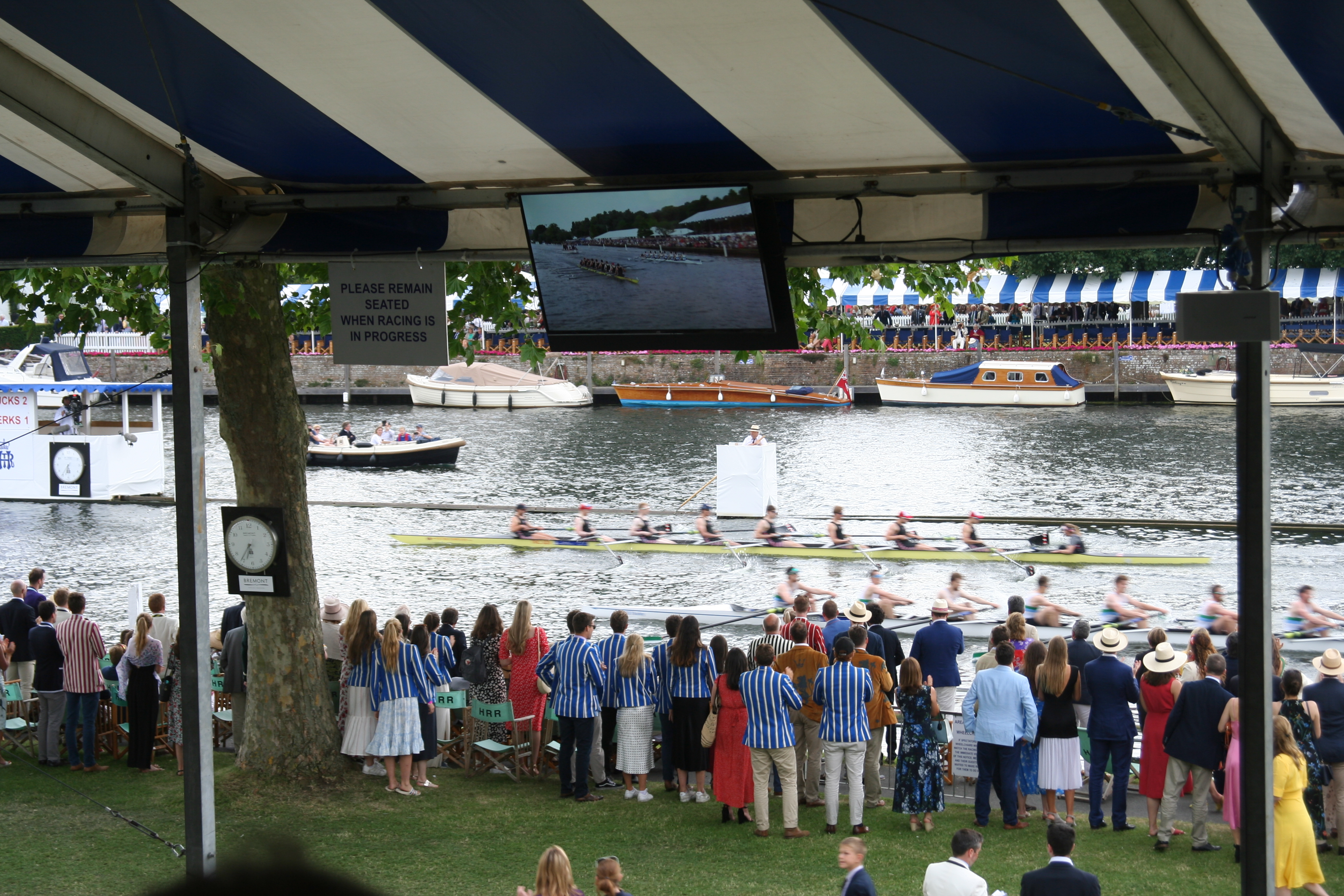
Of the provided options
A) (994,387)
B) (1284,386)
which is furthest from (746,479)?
(1284,386)

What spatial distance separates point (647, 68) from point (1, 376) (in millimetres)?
34287

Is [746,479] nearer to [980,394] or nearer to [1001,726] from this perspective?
[1001,726]

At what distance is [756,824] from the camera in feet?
27.6

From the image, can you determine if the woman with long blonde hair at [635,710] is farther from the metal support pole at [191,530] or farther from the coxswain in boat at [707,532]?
the coxswain in boat at [707,532]

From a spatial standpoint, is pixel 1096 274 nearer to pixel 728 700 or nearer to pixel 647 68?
pixel 728 700

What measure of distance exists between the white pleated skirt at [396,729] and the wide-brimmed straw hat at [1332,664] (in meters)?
6.27

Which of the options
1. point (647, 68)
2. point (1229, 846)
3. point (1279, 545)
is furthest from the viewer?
point (1279, 545)

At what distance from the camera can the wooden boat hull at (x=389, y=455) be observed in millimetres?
39250

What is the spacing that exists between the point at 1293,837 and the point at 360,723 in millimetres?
6406

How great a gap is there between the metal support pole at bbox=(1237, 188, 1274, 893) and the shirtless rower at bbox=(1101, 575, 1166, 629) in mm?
10562

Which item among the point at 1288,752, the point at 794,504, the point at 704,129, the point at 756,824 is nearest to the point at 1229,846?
the point at 1288,752

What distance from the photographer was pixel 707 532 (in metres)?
23.5

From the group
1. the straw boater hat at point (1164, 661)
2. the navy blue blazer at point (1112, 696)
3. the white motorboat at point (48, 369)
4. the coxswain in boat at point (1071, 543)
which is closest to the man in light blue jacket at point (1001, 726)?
the navy blue blazer at point (1112, 696)

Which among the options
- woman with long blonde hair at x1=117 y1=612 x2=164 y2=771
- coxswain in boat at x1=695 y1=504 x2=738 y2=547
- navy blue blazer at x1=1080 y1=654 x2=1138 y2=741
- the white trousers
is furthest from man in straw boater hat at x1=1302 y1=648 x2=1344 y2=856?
Result: coxswain in boat at x1=695 y1=504 x2=738 y2=547
